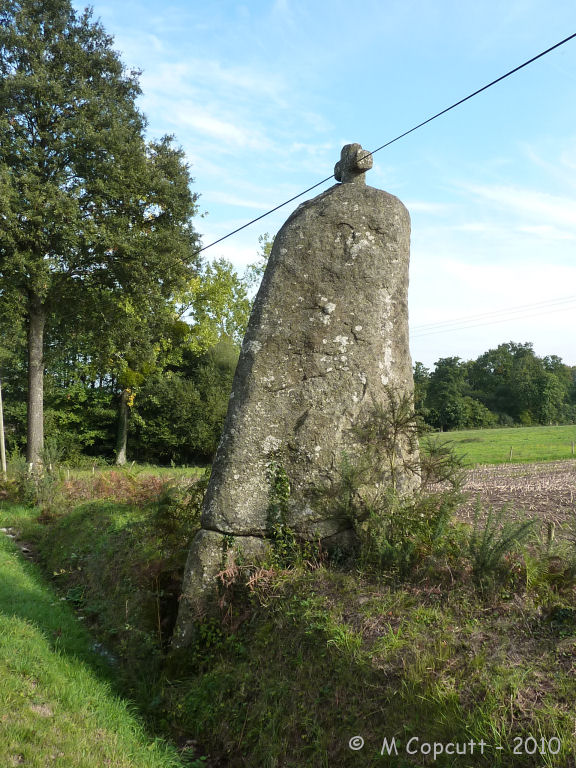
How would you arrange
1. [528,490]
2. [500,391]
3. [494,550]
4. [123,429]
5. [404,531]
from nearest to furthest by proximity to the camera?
[494,550] < [404,531] < [528,490] < [123,429] < [500,391]

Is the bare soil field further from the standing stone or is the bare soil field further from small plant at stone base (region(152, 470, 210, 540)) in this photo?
small plant at stone base (region(152, 470, 210, 540))

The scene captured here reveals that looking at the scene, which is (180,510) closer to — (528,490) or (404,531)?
(404,531)

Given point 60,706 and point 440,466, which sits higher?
point 440,466

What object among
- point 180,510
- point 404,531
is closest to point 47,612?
point 180,510

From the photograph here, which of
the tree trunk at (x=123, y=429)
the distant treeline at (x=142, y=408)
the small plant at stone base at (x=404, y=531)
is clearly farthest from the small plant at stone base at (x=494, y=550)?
the tree trunk at (x=123, y=429)

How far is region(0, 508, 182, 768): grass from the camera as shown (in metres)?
4.33

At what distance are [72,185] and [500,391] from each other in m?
84.2

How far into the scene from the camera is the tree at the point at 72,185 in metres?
19.9

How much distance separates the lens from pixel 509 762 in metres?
3.30

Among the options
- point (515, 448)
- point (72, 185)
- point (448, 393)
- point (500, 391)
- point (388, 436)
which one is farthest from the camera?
point (500, 391)

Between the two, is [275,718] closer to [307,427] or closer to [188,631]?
[188,631]

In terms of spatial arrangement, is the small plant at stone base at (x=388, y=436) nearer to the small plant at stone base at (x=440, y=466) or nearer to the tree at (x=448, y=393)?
the small plant at stone base at (x=440, y=466)

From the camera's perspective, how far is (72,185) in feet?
69.2

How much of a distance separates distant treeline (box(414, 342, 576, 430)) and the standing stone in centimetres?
6712
